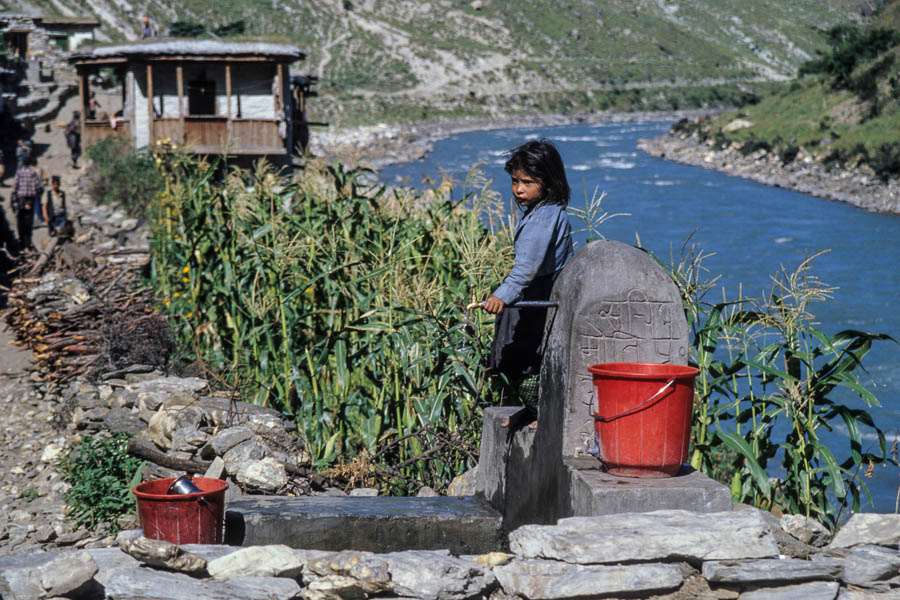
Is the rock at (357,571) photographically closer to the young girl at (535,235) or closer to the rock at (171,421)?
the young girl at (535,235)

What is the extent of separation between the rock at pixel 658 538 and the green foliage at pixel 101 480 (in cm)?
373

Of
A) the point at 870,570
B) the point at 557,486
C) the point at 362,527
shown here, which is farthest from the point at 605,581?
the point at 362,527

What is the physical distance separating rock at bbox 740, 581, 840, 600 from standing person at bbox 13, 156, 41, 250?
15.6m

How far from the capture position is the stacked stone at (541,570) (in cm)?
346

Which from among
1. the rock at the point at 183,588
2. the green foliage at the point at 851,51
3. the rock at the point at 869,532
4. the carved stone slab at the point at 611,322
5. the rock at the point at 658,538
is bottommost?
the rock at the point at 869,532

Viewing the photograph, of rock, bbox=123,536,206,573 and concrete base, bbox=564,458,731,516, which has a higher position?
→ concrete base, bbox=564,458,731,516

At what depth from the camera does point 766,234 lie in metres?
22.9

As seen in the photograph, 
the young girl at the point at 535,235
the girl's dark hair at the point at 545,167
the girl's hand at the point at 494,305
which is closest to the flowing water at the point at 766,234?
the young girl at the point at 535,235

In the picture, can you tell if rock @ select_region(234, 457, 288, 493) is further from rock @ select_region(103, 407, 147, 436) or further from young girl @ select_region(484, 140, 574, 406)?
young girl @ select_region(484, 140, 574, 406)

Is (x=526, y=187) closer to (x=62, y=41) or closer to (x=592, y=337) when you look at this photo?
(x=592, y=337)

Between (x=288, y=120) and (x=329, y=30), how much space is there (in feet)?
210

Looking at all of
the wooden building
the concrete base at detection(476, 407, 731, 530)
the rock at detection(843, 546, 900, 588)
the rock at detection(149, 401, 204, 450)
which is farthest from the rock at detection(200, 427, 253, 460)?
the wooden building

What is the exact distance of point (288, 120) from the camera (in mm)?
25078

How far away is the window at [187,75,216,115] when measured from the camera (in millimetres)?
26623
